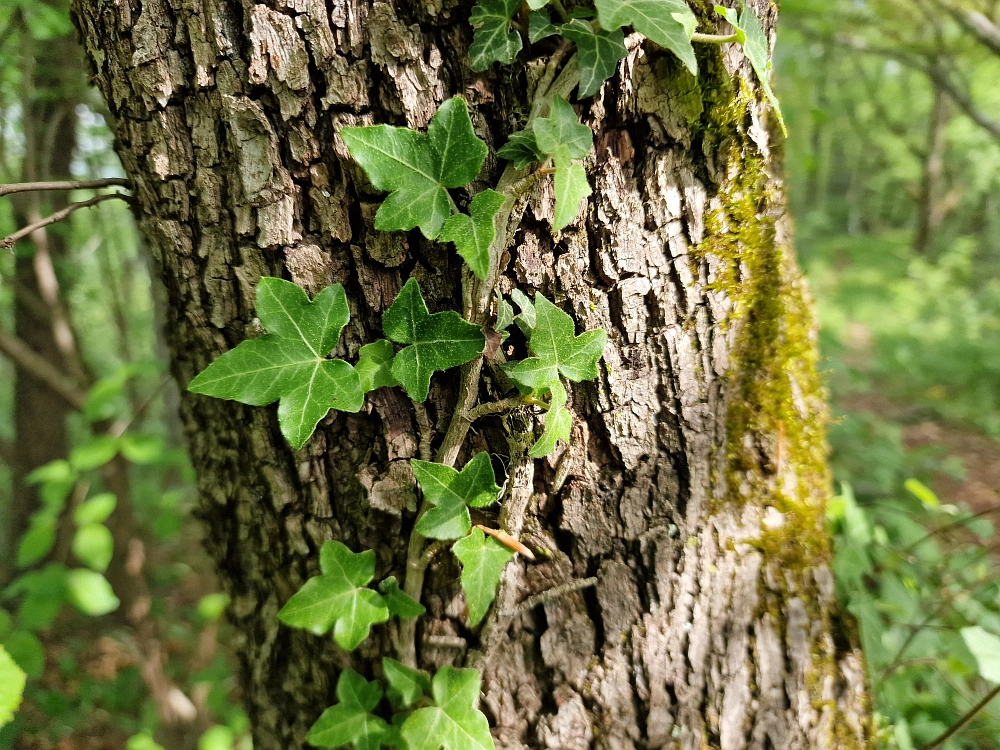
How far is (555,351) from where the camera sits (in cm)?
82

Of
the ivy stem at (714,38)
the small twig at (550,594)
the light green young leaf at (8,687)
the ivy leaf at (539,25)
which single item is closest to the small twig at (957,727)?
the small twig at (550,594)

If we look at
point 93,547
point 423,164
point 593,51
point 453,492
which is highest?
point 593,51

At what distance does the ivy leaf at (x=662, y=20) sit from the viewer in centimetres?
72

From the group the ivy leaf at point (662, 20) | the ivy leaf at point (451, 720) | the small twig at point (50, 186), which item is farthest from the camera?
the ivy leaf at point (451, 720)

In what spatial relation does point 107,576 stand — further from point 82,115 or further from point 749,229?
point 749,229

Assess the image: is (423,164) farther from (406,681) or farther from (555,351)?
(406,681)

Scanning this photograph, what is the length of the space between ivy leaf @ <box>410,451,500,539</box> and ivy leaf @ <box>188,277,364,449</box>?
0.17m

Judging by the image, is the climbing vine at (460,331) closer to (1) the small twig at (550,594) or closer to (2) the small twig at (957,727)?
(1) the small twig at (550,594)

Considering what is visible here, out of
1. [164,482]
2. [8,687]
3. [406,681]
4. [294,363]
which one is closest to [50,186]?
[294,363]

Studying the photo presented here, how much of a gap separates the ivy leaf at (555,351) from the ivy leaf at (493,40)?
34 centimetres

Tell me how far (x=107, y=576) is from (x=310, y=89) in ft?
11.8

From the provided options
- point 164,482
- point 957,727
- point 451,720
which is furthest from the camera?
point 164,482

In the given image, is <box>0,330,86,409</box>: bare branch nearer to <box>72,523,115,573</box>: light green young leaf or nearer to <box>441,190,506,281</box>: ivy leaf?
<box>72,523,115,573</box>: light green young leaf

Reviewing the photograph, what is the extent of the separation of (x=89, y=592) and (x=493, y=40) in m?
2.17
